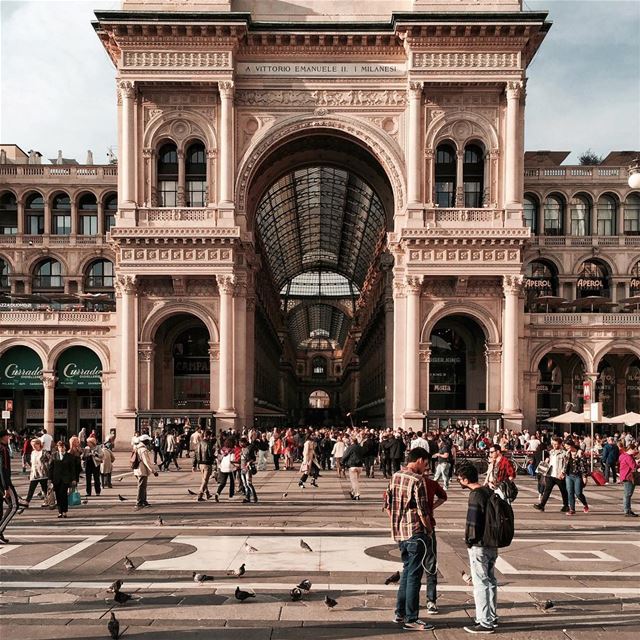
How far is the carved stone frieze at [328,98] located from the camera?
5053cm

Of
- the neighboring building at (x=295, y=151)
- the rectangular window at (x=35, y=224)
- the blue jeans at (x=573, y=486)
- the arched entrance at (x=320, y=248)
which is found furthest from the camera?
the rectangular window at (x=35, y=224)

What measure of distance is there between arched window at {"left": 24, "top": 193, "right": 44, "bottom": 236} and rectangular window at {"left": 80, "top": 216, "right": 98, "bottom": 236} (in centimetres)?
310

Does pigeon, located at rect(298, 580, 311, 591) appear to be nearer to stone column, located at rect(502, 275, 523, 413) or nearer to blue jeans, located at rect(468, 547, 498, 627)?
blue jeans, located at rect(468, 547, 498, 627)

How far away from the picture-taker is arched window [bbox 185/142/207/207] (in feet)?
169

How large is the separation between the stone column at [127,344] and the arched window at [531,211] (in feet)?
107

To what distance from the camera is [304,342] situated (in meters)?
183

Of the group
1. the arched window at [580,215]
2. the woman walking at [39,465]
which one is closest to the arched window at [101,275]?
the arched window at [580,215]

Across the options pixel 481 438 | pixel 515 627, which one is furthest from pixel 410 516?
pixel 481 438

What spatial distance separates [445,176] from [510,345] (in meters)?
10.7

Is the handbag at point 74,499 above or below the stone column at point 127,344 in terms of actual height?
below

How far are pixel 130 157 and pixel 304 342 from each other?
5281 inches

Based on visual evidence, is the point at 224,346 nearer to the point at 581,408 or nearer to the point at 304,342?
the point at 581,408

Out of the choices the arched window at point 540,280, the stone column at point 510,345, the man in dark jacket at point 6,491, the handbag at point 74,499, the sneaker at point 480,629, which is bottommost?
the handbag at point 74,499

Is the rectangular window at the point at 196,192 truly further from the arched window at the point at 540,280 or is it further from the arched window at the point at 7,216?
the arched window at the point at 540,280
